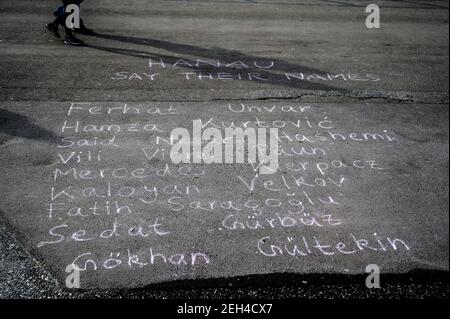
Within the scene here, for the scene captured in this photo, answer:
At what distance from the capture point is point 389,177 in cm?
589

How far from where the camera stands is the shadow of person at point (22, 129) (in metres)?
6.18

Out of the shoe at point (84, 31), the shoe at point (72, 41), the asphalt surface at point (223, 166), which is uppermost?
the shoe at point (84, 31)

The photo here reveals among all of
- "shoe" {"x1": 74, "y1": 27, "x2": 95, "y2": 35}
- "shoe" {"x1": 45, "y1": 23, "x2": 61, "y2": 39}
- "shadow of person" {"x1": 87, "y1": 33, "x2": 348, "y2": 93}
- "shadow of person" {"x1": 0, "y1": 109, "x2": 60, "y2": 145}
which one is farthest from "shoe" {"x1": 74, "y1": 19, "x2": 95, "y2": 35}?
"shadow of person" {"x1": 0, "y1": 109, "x2": 60, "y2": 145}

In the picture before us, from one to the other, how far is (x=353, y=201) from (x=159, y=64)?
4.77m

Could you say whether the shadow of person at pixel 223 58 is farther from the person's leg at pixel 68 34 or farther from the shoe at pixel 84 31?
the person's leg at pixel 68 34

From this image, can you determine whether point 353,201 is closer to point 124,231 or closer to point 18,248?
point 124,231

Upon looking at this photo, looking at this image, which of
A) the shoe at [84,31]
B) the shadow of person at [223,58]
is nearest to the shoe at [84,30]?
the shoe at [84,31]

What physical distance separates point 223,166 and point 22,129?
9.43 ft

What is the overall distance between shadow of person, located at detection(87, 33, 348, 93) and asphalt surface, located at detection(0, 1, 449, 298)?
4 cm

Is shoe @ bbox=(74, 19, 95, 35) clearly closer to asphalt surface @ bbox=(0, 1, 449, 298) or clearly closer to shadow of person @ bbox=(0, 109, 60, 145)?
asphalt surface @ bbox=(0, 1, 449, 298)

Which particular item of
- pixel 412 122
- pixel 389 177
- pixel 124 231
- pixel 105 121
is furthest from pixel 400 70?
pixel 124 231

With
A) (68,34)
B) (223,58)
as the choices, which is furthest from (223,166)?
(68,34)

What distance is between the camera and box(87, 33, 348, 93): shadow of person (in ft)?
27.2

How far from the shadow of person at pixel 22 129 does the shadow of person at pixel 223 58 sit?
2605mm
